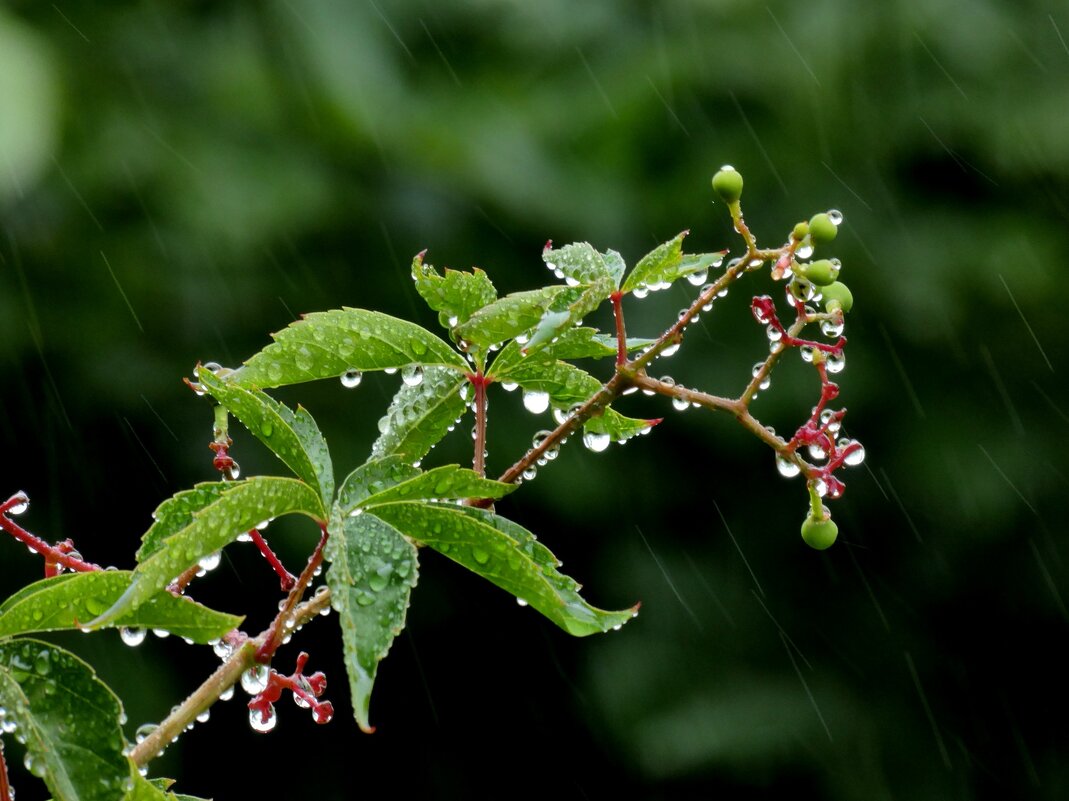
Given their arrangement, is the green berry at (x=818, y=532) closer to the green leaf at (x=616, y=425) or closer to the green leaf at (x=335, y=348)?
the green leaf at (x=616, y=425)

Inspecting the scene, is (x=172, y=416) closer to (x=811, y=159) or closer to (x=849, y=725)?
(x=811, y=159)

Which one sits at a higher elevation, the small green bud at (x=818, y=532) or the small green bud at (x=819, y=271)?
the small green bud at (x=819, y=271)

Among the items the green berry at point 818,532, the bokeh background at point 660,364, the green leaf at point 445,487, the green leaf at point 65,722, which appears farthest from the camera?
the bokeh background at point 660,364

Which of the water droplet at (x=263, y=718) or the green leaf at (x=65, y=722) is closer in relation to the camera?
the green leaf at (x=65, y=722)

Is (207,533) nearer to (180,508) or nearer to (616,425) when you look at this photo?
(180,508)

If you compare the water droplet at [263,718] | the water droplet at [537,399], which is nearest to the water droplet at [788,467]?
the water droplet at [537,399]

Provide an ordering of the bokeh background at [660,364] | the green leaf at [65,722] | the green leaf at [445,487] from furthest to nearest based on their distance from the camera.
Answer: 1. the bokeh background at [660,364]
2. the green leaf at [445,487]
3. the green leaf at [65,722]
